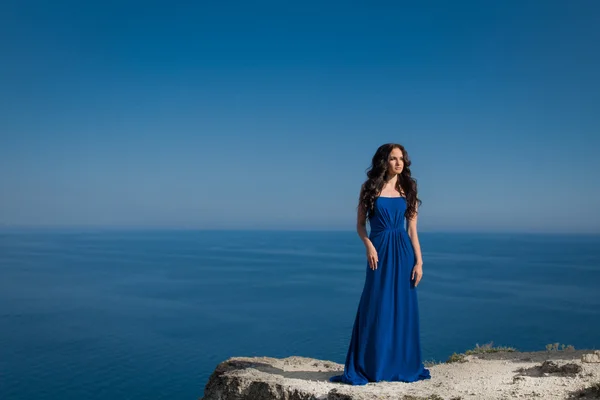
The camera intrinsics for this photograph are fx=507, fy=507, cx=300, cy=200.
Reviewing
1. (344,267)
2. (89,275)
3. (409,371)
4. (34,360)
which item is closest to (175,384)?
(34,360)

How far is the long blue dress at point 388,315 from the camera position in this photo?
6.71m

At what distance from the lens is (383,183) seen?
6.94m

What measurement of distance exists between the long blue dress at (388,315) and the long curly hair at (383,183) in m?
0.11

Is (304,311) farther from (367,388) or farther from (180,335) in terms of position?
(367,388)

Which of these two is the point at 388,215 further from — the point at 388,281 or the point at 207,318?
the point at 207,318

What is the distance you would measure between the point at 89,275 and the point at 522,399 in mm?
69170

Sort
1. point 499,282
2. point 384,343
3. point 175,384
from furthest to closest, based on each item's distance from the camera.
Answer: point 499,282, point 175,384, point 384,343

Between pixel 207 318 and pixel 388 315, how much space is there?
35.5 meters

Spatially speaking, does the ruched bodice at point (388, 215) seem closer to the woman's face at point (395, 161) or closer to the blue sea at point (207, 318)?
the woman's face at point (395, 161)

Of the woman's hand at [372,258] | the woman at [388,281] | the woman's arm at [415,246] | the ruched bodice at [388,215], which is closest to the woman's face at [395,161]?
the woman at [388,281]

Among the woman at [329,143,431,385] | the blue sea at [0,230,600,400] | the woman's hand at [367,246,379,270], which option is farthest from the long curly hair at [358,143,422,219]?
the blue sea at [0,230,600,400]

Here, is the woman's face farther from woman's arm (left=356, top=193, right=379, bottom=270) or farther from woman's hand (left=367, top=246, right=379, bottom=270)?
woman's hand (left=367, top=246, right=379, bottom=270)

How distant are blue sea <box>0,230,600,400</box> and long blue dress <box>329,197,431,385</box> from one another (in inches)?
629

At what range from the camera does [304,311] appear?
44.1 m
